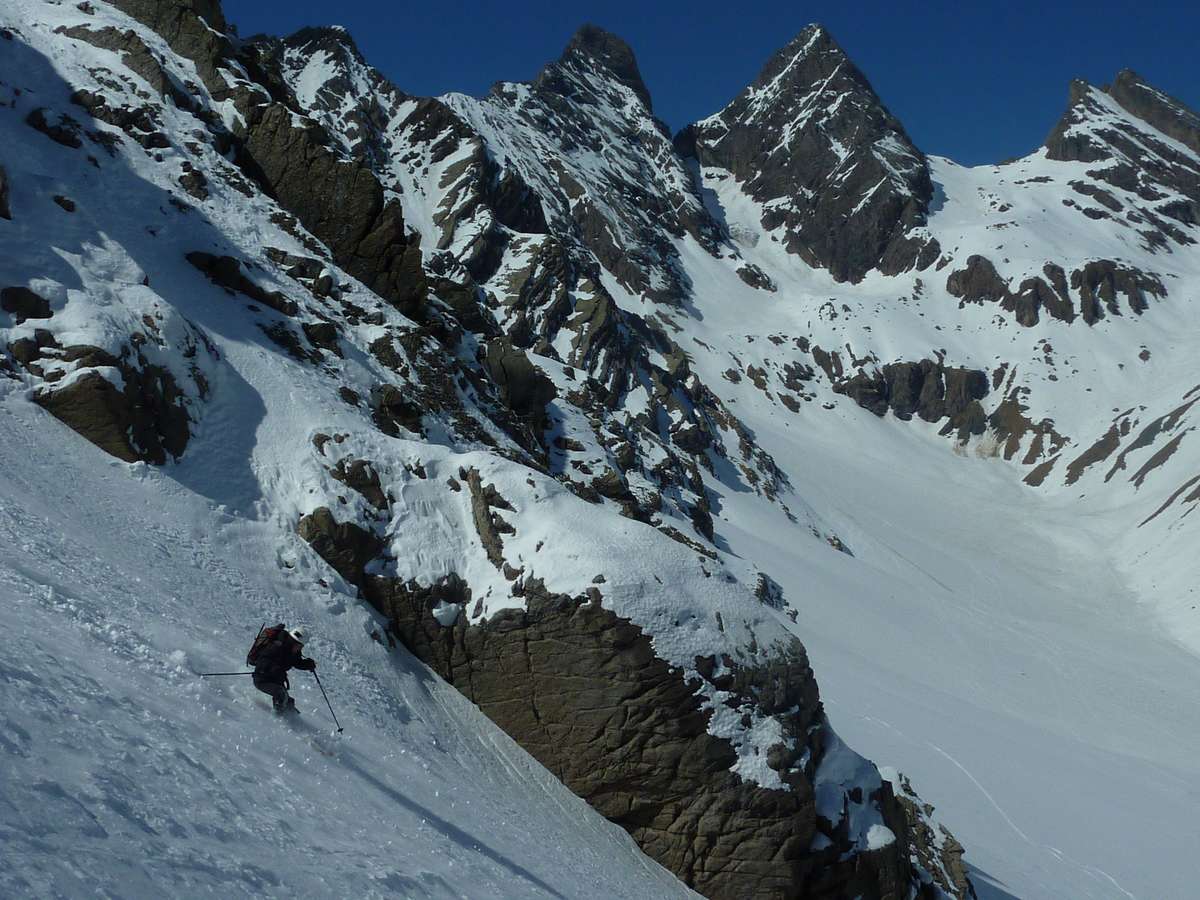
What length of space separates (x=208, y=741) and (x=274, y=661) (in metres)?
2.03

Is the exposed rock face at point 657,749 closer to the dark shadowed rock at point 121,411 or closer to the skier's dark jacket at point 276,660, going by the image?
the skier's dark jacket at point 276,660

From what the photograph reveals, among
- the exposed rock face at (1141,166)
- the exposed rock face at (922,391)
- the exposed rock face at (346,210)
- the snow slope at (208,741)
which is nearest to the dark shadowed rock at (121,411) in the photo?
the snow slope at (208,741)

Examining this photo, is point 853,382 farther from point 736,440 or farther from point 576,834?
point 576,834

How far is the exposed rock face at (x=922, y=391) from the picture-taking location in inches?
5143

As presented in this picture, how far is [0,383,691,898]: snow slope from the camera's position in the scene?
7.56 meters

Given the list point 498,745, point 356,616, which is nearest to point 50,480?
point 356,616

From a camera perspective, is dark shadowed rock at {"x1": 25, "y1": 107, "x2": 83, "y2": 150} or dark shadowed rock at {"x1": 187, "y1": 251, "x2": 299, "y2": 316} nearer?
dark shadowed rock at {"x1": 187, "y1": 251, "x2": 299, "y2": 316}

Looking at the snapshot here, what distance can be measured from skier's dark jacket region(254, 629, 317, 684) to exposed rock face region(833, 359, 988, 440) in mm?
125734

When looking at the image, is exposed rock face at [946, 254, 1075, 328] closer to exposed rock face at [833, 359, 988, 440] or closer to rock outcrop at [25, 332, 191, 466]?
exposed rock face at [833, 359, 988, 440]

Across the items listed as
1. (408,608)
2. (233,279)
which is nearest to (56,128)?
(233,279)

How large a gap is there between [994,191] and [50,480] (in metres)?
194

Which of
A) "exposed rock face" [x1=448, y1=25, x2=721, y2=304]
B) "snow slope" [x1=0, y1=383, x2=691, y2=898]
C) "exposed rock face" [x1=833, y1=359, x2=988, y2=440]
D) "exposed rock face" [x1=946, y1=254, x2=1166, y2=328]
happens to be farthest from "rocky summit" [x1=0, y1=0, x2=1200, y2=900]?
"exposed rock face" [x1=946, y1=254, x2=1166, y2=328]

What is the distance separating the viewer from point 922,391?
133 meters

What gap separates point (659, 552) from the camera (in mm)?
18266
